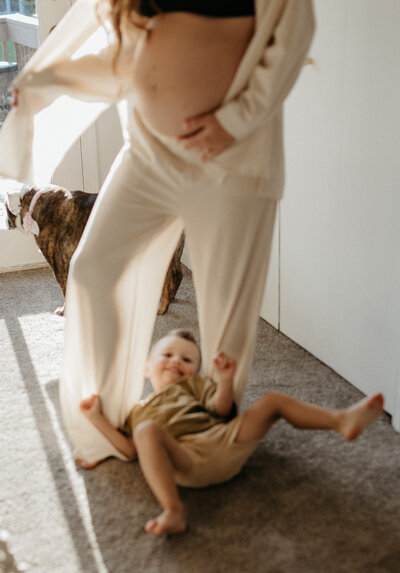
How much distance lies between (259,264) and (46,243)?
101cm

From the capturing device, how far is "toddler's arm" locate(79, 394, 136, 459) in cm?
160

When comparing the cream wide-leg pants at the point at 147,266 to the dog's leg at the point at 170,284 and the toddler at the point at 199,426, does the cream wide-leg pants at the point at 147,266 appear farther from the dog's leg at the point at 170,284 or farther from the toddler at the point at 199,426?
the dog's leg at the point at 170,284

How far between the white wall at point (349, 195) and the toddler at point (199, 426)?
12.4 inches

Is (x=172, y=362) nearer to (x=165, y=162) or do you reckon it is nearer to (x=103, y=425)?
(x=103, y=425)

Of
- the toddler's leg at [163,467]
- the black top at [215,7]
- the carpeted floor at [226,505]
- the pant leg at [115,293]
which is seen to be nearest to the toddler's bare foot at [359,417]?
the carpeted floor at [226,505]

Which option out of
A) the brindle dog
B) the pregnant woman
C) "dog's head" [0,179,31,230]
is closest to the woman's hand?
the pregnant woman

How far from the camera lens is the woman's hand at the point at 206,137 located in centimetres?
137

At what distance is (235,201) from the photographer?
4.78ft

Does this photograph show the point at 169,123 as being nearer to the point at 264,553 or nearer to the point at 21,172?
the point at 21,172

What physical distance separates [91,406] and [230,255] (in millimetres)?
453

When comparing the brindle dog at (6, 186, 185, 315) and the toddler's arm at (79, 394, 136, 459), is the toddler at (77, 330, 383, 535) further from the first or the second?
the brindle dog at (6, 186, 185, 315)

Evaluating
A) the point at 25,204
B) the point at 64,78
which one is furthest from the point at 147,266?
the point at 25,204

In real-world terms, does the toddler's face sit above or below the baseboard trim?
above

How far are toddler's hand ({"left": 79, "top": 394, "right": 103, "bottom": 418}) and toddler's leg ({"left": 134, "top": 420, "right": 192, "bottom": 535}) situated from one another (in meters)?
0.15
